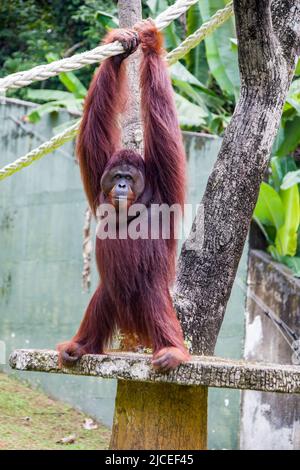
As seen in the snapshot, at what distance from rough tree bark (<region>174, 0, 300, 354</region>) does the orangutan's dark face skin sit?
0.44 metres

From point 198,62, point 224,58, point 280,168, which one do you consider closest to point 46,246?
point 280,168

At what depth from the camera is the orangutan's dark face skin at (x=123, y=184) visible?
11.4 ft

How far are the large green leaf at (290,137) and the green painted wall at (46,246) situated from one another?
66 cm

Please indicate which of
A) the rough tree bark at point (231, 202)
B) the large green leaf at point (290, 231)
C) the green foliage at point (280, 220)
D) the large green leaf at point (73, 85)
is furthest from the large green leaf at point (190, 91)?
the rough tree bark at point (231, 202)

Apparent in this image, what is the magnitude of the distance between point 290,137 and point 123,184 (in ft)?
11.7

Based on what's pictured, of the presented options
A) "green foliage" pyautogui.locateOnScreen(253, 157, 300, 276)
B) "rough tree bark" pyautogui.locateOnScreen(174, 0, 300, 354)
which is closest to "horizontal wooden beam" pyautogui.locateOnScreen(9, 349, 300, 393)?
"rough tree bark" pyautogui.locateOnScreen(174, 0, 300, 354)

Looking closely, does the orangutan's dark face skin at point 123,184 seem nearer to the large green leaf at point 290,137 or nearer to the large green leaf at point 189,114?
the large green leaf at point 290,137

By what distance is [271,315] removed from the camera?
6.08 meters

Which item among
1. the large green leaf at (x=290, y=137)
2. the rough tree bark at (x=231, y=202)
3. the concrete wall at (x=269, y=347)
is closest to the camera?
the rough tree bark at (x=231, y=202)

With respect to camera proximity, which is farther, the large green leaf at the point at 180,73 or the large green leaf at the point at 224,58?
the large green leaf at the point at 180,73

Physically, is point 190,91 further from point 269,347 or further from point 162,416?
point 162,416

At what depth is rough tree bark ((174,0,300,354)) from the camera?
378 centimetres

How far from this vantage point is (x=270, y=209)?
6449 mm
